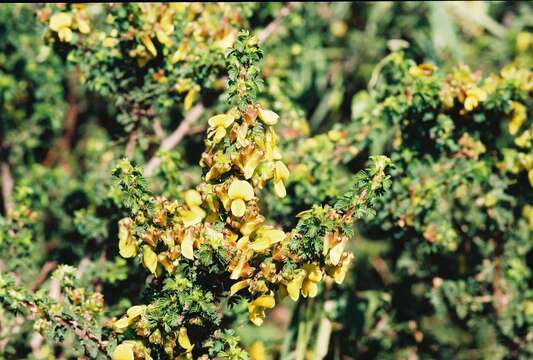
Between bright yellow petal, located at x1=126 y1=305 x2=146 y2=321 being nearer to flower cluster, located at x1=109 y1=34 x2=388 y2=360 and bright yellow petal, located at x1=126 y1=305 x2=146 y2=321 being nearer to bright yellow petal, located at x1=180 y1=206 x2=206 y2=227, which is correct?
flower cluster, located at x1=109 y1=34 x2=388 y2=360

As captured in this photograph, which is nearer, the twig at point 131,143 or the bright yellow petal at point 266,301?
the bright yellow petal at point 266,301

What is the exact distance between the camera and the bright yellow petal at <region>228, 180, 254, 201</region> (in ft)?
4.55

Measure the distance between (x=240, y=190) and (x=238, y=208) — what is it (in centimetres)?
4

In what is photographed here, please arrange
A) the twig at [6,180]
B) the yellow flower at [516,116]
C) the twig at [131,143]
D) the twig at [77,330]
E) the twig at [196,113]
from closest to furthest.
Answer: the twig at [77,330] < the yellow flower at [516,116] < the twig at [131,143] < the twig at [196,113] < the twig at [6,180]

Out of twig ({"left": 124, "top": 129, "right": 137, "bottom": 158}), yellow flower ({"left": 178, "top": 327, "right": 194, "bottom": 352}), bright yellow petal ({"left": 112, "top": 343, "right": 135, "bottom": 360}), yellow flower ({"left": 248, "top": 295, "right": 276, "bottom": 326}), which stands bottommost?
bright yellow petal ({"left": 112, "top": 343, "right": 135, "bottom": 360})

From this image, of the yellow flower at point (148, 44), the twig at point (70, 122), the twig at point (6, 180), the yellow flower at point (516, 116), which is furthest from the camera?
the twig at point (70, 122)

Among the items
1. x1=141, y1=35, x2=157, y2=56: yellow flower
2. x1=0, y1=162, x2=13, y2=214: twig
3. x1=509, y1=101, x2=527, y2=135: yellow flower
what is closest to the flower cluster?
x1=141, y1=35, x2=157, y2=56: yellow flower

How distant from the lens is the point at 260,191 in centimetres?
230

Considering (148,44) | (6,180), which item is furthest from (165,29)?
(6,180)

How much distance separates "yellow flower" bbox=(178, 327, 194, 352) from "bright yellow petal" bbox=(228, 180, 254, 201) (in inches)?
12.0

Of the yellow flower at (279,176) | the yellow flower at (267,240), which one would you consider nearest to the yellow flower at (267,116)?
the yellow flower at (279,176)

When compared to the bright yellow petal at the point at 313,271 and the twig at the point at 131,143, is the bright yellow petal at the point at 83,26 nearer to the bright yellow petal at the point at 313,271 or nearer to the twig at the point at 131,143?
the twig at the point at 131,143

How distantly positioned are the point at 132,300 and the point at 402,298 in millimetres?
1032

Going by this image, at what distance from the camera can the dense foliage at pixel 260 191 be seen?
4.63 ft
